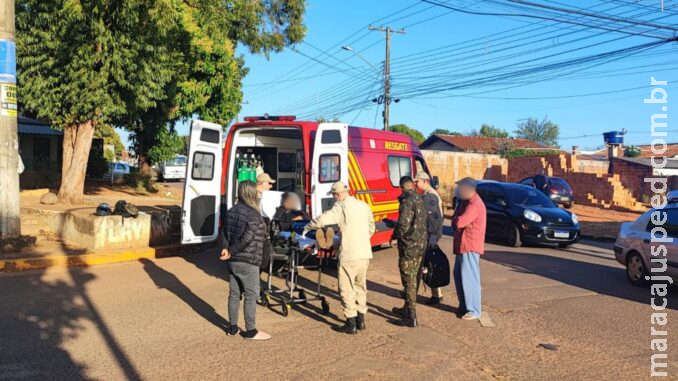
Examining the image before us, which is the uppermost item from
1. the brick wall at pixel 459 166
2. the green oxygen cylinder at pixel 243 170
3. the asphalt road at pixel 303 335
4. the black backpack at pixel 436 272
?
the brick wall at pixel 459 166

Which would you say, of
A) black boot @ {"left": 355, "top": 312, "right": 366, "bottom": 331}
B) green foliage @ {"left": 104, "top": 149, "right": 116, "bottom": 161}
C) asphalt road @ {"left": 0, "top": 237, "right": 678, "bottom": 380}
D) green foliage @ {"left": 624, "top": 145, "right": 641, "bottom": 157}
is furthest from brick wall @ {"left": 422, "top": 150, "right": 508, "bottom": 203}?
green foliage @ {"left": 624, "top": 145, "right": 641, "bottom": 157}

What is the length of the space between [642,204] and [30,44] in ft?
88.9

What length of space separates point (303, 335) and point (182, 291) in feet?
8.40

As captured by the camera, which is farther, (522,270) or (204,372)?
(522,270)

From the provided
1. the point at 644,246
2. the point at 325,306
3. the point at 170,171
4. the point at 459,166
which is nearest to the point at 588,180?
the point at 459,166

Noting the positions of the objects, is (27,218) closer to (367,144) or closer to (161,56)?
(161,56)

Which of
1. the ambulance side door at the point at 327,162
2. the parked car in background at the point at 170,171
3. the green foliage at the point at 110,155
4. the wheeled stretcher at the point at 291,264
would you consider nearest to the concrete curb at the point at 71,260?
the ambulance side door at the point at 327,162

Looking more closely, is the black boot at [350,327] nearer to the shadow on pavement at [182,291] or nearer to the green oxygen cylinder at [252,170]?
the shadow on pavement at [182,291]

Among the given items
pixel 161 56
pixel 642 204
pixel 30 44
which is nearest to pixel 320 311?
pixel 161 56

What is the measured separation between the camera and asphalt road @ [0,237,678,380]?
476 cm

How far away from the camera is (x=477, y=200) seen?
6.46 m

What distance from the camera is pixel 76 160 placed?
46.5 ft

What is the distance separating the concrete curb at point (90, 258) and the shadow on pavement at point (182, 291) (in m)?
0.23

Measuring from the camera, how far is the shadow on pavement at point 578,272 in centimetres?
828
